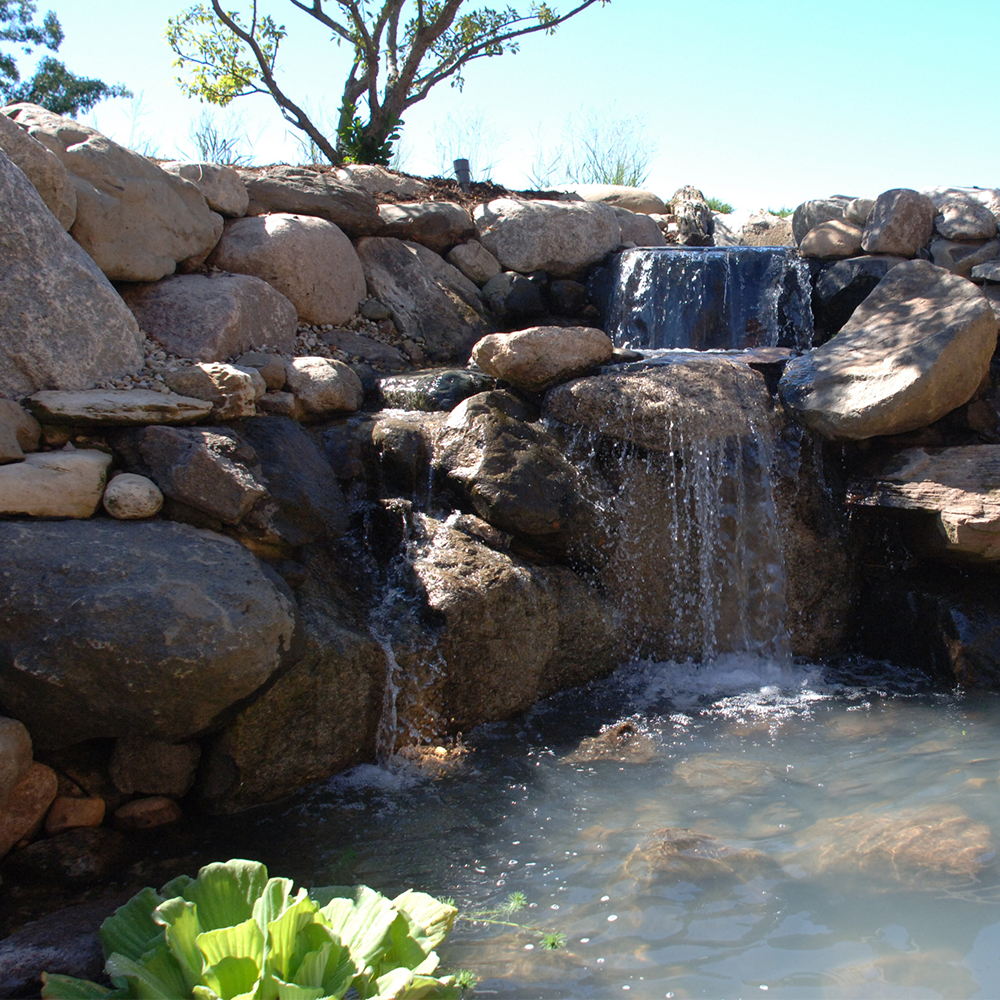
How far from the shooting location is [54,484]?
141 inches

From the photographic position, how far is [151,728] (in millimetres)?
3303

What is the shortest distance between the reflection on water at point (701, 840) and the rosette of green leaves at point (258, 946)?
328 mm

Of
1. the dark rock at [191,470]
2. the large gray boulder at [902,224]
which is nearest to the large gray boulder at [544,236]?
the large gray boulder at [902,224]

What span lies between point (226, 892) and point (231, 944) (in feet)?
1.10

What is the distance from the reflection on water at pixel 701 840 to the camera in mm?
2564

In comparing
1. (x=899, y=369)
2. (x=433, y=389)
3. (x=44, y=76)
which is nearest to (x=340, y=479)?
(x=433, y=389)

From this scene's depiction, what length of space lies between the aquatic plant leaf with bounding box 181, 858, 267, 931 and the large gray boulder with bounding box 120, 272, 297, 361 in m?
3.35

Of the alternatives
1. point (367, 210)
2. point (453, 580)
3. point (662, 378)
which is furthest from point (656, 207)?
point (453, 580)

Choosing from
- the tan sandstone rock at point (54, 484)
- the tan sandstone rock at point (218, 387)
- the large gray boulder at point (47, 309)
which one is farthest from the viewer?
the tan sandstone rock at point (218, 387)

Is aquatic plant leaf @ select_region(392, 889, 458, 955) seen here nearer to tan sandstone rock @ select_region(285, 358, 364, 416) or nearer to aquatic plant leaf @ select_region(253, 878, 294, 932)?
aquatic plant leaf @ select_region(253, 878, 294, 932)

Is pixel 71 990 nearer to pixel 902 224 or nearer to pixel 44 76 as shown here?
pixel 902 224

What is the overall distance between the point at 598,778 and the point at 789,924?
1236mm

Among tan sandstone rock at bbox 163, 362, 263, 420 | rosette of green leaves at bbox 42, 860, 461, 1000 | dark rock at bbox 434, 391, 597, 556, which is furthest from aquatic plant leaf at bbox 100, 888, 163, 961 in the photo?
dark rock at bbox 434, 391, 597, 556

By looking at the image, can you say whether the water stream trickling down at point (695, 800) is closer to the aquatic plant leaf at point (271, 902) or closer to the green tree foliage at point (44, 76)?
the aquatic plant leaf at point (271, 902)
